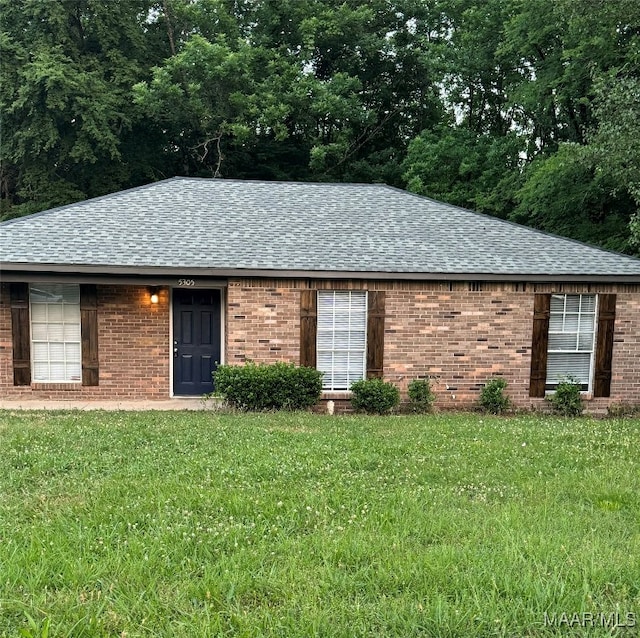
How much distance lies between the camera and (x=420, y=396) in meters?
9.50

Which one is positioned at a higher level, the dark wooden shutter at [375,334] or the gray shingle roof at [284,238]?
the gray shingle roof at [284,238]

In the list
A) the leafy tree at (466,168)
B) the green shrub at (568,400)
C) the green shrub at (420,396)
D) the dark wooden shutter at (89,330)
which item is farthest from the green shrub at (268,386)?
the leafy tree at (466,168)

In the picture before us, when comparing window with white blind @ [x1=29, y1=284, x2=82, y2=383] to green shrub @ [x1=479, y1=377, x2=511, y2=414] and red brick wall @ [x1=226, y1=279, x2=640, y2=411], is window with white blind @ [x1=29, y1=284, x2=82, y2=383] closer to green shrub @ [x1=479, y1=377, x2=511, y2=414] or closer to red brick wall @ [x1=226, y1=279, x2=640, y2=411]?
red brick wall @ [x1=226, y1=279, x2=640, y2=411]

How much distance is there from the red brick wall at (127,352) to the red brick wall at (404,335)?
0.06 feet

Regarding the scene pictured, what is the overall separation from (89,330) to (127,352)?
0.78 meters

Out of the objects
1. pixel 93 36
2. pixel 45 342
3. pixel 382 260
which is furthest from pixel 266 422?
pixel 93 36

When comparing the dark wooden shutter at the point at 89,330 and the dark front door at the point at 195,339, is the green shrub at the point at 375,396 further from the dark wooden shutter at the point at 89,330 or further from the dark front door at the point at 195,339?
the dark wooden shutter at the point at 89,330

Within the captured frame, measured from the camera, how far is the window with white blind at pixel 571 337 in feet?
32.7

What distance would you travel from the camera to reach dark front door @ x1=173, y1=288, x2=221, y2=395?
1034 centimetres

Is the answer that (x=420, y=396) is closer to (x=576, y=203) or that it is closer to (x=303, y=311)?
(x=303, y=311)

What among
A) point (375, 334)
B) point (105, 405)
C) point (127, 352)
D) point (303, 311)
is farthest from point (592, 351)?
point (105, 405)

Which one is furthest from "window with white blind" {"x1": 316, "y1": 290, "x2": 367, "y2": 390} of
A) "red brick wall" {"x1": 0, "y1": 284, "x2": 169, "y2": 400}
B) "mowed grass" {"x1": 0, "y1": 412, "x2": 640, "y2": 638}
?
"mowed grass" {"x1": 0, "y1": 412, "x2": 640, "y2": 638}

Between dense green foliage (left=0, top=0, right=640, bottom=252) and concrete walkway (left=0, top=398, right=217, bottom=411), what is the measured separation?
36.9 feet

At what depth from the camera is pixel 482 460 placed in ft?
18.2
